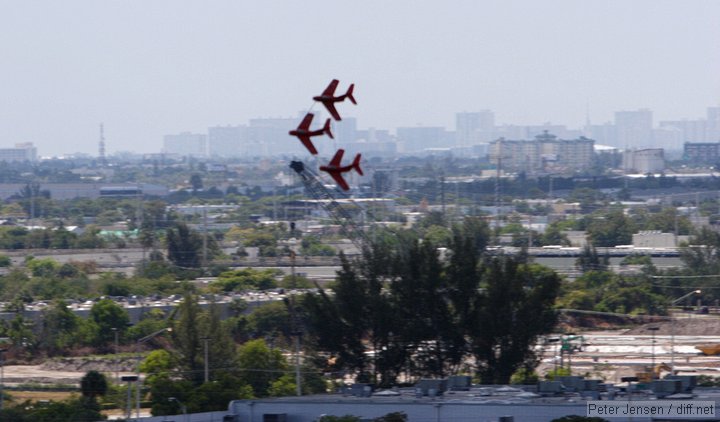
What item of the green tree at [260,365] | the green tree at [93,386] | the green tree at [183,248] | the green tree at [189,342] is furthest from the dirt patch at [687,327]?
the green tree at [183,248]

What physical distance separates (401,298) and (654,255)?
129ft

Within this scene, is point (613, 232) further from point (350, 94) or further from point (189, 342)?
point (350, 94)

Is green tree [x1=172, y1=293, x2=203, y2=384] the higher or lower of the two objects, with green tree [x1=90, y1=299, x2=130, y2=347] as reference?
higher

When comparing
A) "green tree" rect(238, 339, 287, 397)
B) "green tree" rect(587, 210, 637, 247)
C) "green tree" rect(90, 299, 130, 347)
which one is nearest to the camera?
"green tree" rect(238, 339, 287, 397)

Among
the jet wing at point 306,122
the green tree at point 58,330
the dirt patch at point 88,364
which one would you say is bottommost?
the dirt patch at point 88,364

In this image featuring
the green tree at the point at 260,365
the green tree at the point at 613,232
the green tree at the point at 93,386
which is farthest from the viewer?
the green tree at the point at 613,232

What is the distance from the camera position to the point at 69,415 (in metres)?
24.8

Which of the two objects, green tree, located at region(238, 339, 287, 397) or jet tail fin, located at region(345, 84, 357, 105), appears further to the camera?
green tree, located at region(238, 339, 287, 397)

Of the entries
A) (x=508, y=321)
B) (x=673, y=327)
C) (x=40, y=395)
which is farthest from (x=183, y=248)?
(x=508, y=321)

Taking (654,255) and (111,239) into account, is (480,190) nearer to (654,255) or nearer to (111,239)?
(111,239)

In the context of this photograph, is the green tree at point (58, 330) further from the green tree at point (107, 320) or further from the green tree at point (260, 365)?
the green tree at point (260, 365)

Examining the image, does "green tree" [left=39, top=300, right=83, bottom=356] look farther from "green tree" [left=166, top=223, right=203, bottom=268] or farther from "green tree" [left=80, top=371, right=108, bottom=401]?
"green tree" [left=166, top=223, right=203, bottom=268]

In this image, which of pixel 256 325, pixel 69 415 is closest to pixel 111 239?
pixel 256 325

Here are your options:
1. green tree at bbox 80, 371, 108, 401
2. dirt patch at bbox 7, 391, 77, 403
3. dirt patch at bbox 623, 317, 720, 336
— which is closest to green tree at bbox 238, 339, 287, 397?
green tree at bbox 80, 371, 108, 401
